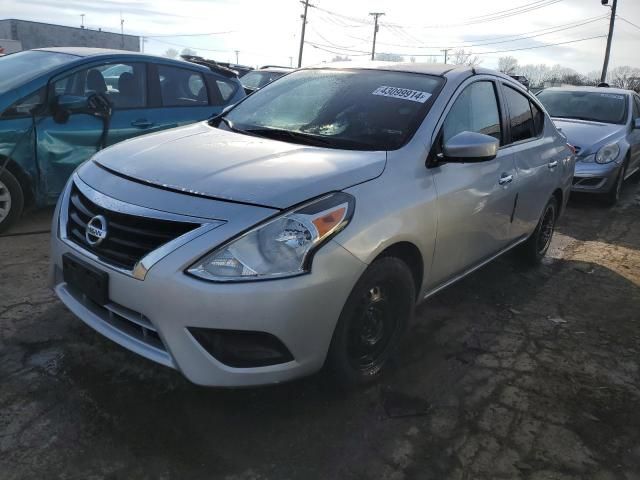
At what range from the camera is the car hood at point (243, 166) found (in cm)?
238

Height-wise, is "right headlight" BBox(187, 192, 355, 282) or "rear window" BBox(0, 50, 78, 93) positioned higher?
"rear window" BBox(0, 50, 78, 93)

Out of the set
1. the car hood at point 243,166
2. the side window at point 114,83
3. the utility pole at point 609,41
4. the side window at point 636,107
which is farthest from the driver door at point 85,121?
the utility pole at point 609,41

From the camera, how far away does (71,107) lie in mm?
4707

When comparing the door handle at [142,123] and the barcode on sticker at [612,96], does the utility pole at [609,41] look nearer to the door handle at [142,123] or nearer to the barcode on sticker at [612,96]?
the barcode on sticker at [612,96]

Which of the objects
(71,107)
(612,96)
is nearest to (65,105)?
(71,107)

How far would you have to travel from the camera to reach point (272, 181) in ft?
8.00

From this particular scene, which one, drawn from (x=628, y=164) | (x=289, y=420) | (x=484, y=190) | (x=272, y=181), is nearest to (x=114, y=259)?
(x=272, y=181)

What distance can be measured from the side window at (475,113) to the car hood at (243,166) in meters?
0.71

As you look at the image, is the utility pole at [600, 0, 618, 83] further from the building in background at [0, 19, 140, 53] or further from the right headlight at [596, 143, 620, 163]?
the building in background at [0, 19, 140, 53]

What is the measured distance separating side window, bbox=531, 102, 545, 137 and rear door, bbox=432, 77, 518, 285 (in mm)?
758

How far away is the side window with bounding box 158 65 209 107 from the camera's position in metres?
5.55

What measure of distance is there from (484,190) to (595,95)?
6854 mm

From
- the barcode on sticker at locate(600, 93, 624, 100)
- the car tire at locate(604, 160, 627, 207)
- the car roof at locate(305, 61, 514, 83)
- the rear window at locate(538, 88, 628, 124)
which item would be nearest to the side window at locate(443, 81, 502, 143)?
the car roof at locate(305, 61, 514, 83)

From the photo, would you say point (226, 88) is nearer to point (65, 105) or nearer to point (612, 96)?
point (65, 105)
